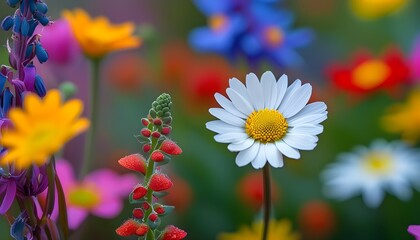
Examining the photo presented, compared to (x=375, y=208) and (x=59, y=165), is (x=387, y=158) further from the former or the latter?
(x=59, y=165)

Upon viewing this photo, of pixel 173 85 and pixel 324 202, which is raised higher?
pixel 173 85

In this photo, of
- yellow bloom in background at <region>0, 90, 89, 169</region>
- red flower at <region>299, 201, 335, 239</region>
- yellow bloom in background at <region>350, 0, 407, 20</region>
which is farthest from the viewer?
yellow bloom in background at <region>350, 0, 407, 20</region>

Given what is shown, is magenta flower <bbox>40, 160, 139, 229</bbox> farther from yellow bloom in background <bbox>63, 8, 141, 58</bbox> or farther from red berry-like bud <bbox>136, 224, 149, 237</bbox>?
red berry-like bud <bbox>136, 224, 149, 237</bbox>

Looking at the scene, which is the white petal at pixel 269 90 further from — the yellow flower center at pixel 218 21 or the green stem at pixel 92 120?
the yellow flower center at pixel 218 21

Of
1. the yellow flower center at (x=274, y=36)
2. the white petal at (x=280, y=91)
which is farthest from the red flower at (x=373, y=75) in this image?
the white petal at (x=280, y=91)

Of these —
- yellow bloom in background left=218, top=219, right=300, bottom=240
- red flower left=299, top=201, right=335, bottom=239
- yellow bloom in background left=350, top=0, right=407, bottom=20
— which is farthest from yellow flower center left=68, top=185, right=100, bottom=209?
yellow bloom in background left=350, top=0, right=407, bottom=20

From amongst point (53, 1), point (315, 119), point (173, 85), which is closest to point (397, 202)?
point (173, 85)

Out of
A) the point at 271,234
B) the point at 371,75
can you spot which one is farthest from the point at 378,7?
the point at 271,234
